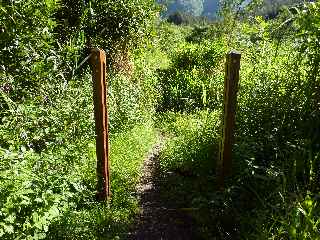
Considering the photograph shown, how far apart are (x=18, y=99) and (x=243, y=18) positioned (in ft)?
39.3

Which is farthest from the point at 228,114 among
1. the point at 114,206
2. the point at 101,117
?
the point at 114,206

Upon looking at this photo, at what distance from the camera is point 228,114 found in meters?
5.05

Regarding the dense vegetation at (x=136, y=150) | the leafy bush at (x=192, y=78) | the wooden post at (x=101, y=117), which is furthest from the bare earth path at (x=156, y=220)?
the leafy bush at (x=192, y=78)

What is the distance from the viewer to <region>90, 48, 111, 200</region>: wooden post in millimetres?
4883

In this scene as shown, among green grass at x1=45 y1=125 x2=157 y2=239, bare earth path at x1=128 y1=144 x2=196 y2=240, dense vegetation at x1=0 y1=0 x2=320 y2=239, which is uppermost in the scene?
dense vegetation at x1=0 y1=0 x2=320 y2=239

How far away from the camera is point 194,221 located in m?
5.22

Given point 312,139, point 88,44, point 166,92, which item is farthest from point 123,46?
point 312,139

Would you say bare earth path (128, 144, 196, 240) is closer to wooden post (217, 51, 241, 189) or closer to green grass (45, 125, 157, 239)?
green grass (45, 125, 157, 239)

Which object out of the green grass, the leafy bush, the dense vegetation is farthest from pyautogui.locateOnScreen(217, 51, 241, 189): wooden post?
the leafy bush

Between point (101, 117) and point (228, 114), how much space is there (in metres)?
1.46

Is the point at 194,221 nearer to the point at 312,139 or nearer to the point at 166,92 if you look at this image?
the point at 312,139

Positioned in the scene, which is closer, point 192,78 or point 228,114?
point 228,114

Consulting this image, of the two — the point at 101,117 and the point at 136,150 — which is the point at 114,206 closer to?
the point at 101,117

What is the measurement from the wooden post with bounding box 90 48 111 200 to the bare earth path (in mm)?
559
